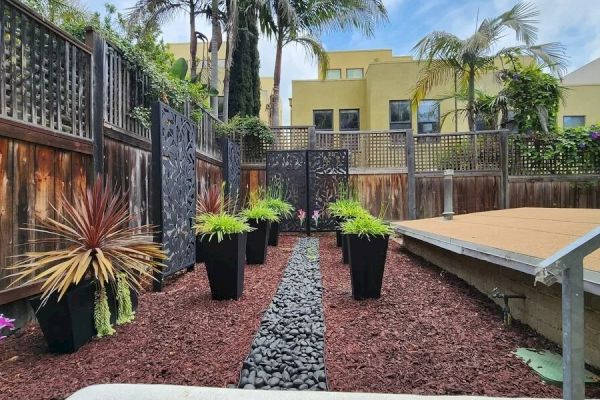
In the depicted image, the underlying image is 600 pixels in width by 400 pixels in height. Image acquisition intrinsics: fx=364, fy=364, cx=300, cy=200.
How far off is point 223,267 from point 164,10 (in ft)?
29.6

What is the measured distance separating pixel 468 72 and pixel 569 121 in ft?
21.5

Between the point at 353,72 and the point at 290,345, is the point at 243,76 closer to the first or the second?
the point at 353,72

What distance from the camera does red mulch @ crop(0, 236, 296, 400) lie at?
66.4 inches

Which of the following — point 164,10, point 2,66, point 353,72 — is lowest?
point 2,66

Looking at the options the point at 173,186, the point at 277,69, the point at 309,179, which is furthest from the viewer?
the point at 277,69

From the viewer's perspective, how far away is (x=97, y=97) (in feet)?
10.9

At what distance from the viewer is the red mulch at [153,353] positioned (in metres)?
1.69

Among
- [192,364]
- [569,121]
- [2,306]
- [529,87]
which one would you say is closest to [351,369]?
[192,364]

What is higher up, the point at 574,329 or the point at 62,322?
the point at 574,329

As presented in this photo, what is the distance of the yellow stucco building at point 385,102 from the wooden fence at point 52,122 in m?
9.34

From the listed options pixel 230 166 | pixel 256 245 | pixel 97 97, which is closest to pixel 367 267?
pixel 256 245

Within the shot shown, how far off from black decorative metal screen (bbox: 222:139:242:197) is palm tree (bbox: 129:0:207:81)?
3.44 m

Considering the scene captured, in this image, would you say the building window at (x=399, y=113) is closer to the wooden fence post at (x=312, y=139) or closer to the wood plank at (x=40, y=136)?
the wooden fence post at (x=312, y=139)

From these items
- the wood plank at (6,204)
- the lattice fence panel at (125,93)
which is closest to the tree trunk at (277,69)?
the lattice fence panel at (125,93)
